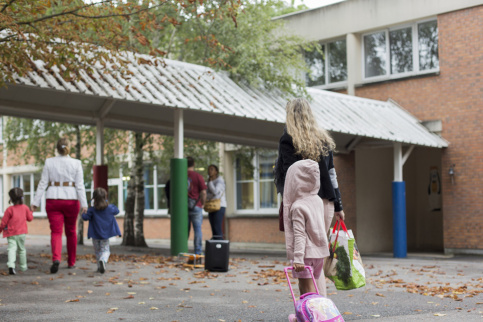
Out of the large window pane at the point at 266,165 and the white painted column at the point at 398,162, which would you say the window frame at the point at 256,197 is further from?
the white painted column at the point at 398,162

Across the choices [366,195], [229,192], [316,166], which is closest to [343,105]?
[366,195]

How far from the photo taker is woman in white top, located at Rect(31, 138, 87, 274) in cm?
1044

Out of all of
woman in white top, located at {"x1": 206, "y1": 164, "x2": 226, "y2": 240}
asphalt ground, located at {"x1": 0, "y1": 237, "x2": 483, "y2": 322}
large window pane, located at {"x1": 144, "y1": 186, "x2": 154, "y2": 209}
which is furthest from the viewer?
large window pane, located at {"x1": 144, "y1": 186, "x2": 154, "y2": 209}

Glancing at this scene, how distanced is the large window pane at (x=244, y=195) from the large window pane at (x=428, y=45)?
726cm

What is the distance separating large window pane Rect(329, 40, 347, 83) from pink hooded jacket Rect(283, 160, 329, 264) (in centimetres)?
1599

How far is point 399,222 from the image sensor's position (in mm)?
17453

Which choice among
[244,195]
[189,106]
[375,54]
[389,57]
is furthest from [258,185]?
[189,106]

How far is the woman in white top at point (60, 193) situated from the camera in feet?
34.2

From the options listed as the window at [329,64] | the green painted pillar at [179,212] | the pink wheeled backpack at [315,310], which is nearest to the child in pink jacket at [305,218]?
the pink wheeled backpack at [315,310]

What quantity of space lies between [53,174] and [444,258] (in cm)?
1017

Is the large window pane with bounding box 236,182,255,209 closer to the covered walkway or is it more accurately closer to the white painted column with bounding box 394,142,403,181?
the covered walkway

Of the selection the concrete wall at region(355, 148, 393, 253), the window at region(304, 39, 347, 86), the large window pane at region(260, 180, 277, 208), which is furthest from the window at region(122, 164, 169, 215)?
the concrete wall at region(355, 148, 393, 253)

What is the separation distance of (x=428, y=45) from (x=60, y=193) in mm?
12394

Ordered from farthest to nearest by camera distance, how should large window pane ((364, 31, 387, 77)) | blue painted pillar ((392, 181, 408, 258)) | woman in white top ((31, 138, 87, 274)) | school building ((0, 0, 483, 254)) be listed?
1. large window pane ((364, 31, 387, 77))
2. blue painted pillar ((392, 181, 408, 258))
3. school building ((0, 0, 483, 254))
4. woman in white top ((31, 138, 87, 274))
